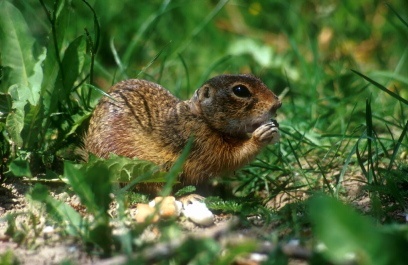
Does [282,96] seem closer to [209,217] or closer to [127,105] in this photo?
[127,105]

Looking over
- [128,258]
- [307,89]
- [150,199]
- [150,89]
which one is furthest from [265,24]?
[128,258]

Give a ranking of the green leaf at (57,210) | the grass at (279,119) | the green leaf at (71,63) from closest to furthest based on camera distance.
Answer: the grass at (279,119), the green leaf at (57,210), the green leaf at (71,63)

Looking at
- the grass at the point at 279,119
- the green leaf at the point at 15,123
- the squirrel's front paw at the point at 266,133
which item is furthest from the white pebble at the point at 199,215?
the green leaf at the point at 15,123

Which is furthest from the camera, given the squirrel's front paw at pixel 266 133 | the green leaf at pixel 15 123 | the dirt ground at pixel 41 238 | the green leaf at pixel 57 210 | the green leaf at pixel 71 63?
the green leaf at pixel 71 63

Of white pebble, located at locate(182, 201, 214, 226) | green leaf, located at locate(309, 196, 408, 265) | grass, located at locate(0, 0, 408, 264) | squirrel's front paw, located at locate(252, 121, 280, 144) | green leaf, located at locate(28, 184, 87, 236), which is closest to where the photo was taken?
green leaf, located at locate(309, 196, 408, 265)

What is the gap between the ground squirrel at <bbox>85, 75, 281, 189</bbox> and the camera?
443 centimetres

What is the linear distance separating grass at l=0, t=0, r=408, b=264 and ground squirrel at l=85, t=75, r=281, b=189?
22cm

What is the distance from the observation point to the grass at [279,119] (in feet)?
9.35

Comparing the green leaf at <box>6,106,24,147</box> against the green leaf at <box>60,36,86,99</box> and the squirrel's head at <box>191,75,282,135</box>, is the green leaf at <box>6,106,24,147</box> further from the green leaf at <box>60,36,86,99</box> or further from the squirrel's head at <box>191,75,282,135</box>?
the squirrel's head at <box>191,75,282,135</box>

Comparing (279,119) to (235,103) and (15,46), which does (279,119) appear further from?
(15,46)

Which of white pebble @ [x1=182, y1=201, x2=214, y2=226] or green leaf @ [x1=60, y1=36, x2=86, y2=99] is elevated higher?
green leaf @ [x1=60, y1=36, x2=86, y2=99]

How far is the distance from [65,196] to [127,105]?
81 centimetres

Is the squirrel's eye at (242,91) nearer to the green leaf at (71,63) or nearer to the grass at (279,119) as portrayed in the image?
the grass at (279,119)

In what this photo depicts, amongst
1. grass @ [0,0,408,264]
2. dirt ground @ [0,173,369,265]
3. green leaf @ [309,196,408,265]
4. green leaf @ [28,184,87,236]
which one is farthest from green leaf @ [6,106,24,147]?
green leaf @ [309,196,408,265]
